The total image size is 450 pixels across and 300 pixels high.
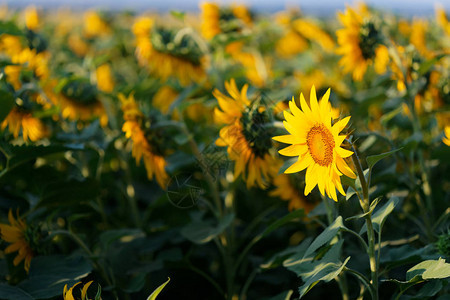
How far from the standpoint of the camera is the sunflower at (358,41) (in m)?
1.69

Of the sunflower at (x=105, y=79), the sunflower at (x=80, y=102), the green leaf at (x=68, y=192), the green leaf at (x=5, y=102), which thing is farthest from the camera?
the sunflower at (x=105, y=79)

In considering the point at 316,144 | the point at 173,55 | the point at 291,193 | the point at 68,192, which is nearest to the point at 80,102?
the point at 173,55

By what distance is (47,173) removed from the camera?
1727 mm

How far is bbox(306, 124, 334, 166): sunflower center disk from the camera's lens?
3.32 feet

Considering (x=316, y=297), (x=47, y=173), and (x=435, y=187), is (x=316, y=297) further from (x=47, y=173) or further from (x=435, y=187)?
(x=47, y=173)

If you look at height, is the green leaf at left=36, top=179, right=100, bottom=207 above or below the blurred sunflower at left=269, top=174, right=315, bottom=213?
below

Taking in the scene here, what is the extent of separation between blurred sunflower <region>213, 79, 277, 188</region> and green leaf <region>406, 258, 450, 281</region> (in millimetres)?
443

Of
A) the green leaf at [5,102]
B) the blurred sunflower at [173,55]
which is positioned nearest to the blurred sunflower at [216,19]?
the blurred sunflower at [173,55]

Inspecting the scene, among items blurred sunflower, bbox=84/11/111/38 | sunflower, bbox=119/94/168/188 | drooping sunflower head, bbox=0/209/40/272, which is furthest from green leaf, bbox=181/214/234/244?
blurred sunflower, bbox=84/11/111/38

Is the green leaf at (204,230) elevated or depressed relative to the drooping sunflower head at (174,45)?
depressed

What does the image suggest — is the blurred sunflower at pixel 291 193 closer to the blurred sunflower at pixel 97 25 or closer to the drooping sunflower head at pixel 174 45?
the drooping sunflower head at pixel 174 45

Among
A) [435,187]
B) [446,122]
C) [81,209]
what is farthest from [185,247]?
[446,122]

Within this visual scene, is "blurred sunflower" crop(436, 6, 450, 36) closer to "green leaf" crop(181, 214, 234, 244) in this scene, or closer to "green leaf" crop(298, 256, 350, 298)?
"green leaf" crop(181, 214, 234, 244)

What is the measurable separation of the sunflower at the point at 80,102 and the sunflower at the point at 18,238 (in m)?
0.83
